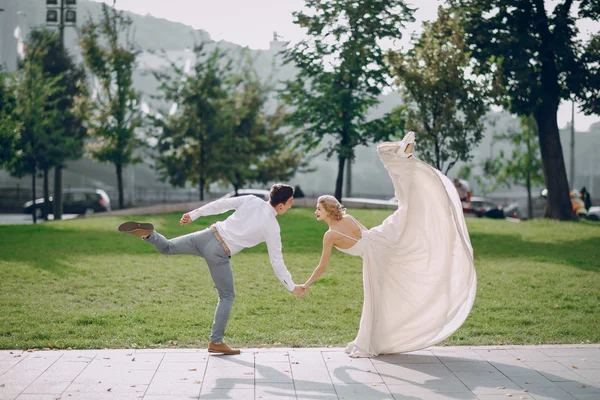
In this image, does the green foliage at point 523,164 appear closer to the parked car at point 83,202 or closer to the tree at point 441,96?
the tree at point 441,96

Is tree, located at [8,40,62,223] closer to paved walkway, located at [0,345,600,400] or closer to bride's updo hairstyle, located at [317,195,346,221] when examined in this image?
paved walkway, located at [0,345,600,400]

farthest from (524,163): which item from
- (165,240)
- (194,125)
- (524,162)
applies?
(165,240)

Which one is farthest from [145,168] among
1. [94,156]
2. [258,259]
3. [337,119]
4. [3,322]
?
[3,322]

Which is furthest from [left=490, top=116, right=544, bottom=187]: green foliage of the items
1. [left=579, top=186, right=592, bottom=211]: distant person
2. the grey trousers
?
the grey trousers

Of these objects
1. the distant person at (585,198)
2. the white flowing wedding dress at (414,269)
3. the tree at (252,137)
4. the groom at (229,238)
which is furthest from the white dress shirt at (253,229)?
the distant person at (585,198)

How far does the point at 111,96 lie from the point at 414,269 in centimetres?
2671

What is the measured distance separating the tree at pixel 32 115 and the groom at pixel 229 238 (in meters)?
20.5

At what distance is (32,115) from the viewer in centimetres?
2752

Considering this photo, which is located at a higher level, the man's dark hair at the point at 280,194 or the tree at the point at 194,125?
the tree at the point at 194,125

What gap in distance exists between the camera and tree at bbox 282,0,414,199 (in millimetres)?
25984

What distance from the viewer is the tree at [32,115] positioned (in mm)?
27406

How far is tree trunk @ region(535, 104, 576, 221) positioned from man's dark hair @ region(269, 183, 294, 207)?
21.0m

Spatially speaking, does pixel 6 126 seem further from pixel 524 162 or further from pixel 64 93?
pixel 524 162

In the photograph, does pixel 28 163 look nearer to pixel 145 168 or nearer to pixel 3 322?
pixel 3 322
